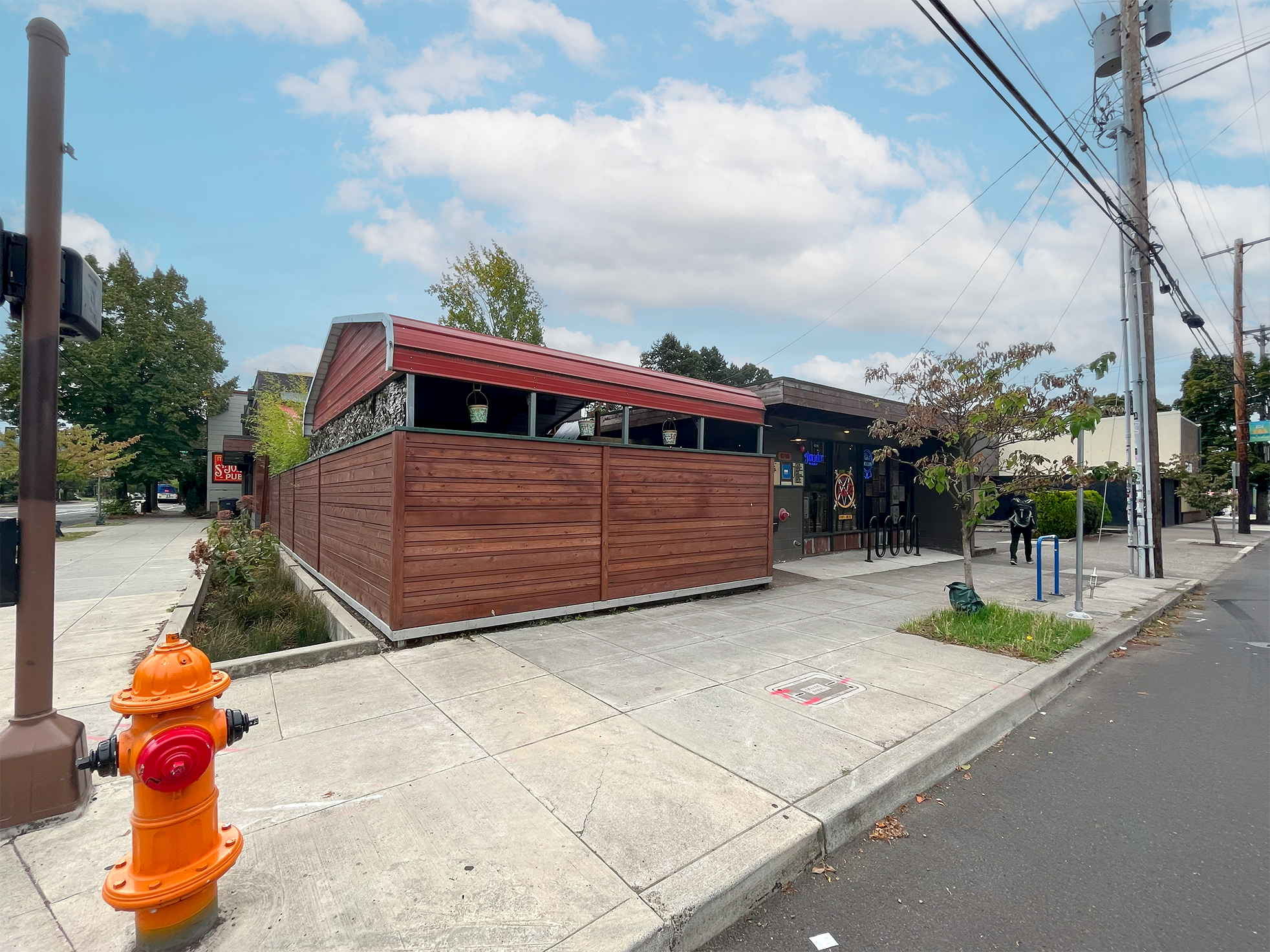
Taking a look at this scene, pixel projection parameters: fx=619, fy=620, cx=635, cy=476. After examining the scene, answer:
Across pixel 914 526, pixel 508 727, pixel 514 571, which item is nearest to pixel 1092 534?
pixel 914 526

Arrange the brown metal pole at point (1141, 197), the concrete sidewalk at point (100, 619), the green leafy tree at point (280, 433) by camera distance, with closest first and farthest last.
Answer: the concrete sidewalk at point (100, 619) → the brown metal pole at point (1141, 197) → the green leafy tree at point (280, 433)

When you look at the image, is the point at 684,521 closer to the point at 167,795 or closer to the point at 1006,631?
the point at 1006,631

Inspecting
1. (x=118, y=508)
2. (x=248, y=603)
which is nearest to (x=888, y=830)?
(x=248, y=603)

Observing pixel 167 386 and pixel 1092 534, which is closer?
pixel 1092 534

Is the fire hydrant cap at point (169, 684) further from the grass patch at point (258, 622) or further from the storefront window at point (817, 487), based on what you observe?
the storefront window at point (817, 487)

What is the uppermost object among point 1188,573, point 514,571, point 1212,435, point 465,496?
point 1212,435

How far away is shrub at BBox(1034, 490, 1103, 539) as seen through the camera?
20.6 m

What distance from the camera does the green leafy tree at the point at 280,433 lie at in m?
18.3

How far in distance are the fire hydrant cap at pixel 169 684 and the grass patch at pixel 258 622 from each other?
4.85 m

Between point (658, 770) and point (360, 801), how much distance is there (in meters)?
1.56

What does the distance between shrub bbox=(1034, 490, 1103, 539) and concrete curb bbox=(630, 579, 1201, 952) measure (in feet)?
63.1

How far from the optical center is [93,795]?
3.23 metres

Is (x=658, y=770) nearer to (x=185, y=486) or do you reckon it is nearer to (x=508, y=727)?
(x=508, y=727)

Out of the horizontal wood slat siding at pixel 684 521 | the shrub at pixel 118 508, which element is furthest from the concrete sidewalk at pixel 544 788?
the shrub at pixel 118 508
